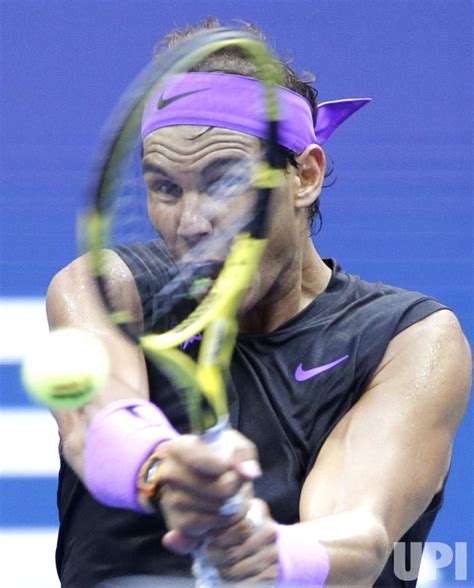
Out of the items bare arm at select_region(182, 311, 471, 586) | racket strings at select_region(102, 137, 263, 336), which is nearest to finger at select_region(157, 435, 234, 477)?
racket strings at select_region(102, 137, 263, 336)

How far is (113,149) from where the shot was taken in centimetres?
170

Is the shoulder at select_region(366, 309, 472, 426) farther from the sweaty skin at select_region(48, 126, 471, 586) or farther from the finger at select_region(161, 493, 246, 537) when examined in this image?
the finger at select_region(161, 493, 246, 537)

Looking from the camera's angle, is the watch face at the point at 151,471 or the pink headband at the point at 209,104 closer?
the watch face at the point at 151,471

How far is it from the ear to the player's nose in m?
0.41

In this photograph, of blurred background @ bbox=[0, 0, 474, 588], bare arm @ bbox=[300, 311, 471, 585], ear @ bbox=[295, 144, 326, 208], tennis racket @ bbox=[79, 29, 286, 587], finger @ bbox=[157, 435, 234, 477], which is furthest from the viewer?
blurred background @ bbox=[0, 0, 474, 588]

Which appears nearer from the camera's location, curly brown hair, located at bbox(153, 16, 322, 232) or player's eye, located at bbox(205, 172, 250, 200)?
player's eye, located at bbox(205, 172, 250, 200)

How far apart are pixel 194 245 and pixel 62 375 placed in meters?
0.35

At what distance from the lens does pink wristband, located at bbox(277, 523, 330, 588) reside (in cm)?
174

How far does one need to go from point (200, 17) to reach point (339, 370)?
121 cm

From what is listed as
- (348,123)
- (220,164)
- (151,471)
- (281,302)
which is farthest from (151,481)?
(348,123)

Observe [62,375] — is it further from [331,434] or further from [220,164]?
[331,434]

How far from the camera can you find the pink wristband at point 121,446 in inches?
69.9

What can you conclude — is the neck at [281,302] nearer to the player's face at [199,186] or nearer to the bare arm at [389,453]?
the bare arm at [389,453]

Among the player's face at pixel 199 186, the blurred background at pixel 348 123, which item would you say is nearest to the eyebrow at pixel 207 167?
the player's face at pixel 199 186
